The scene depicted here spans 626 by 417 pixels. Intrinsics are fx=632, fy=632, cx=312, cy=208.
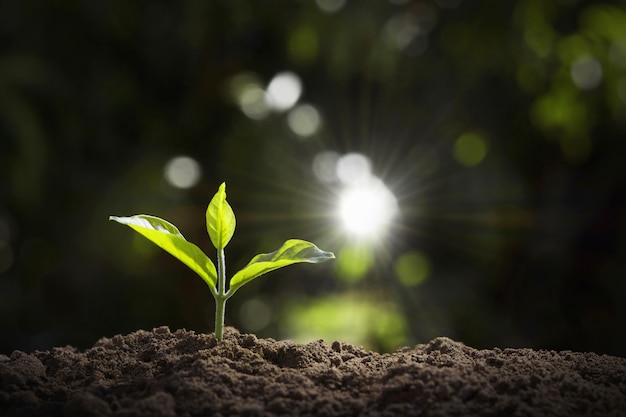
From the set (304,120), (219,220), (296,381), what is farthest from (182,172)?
(296,381)

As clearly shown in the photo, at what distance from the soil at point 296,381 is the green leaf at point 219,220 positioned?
0.44ft

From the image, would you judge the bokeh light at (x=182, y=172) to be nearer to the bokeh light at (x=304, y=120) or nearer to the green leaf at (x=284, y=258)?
the bokeh light at (x=304, y=120)

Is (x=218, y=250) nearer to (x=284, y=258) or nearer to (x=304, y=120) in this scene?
(x=284, y=258)

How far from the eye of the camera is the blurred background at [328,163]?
3074 mm

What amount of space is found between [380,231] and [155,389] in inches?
105

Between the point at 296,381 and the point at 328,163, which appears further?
the point at 328,163

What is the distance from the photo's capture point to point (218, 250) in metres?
0.79

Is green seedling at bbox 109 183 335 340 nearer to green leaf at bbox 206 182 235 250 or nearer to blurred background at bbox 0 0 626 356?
green leaf at bbox 206 182 235 250

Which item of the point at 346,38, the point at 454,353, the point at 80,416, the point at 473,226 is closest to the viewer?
the point at 80,416

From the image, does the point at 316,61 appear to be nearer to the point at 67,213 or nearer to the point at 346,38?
the point at 346,38

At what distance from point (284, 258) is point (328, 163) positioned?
8.39ft

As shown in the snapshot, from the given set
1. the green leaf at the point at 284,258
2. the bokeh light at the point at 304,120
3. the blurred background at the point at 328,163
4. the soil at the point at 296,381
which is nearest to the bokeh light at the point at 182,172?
the blurred background at the point at 328,163

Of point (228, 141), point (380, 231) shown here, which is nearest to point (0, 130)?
point (228, 141)

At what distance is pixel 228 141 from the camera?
3242 millimetres
